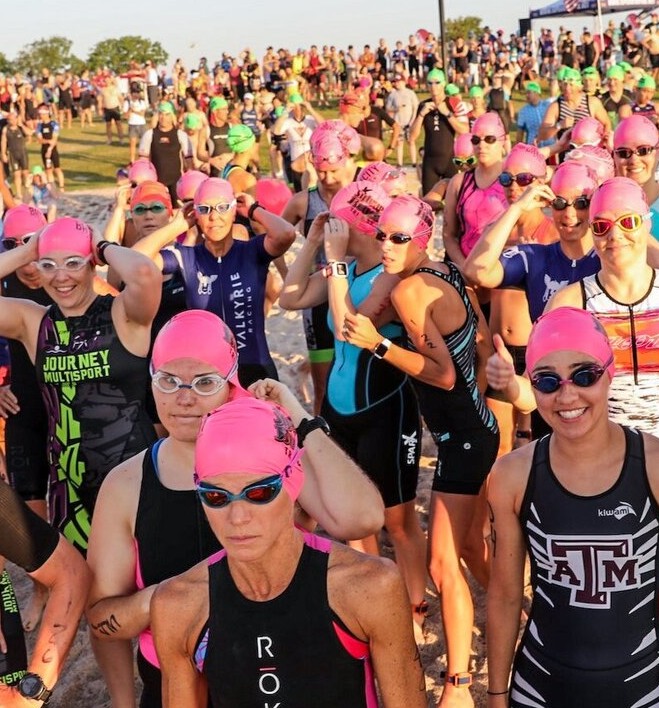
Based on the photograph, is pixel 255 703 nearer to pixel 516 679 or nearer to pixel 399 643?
pixel 399 643

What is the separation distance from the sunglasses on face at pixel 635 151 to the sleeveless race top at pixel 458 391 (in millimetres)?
2191

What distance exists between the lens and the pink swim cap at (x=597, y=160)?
5.09 metres

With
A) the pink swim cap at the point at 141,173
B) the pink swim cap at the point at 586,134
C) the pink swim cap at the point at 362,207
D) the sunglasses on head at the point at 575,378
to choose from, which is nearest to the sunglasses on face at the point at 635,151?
the pink swim cap at the point at 586,134

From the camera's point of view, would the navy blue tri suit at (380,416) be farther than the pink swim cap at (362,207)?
No

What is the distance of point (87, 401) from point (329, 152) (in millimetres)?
2848

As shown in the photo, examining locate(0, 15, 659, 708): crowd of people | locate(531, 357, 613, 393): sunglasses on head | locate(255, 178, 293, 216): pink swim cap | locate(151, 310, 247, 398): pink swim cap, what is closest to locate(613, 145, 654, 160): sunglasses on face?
locate(0, 15, 659, 708): crowd of people

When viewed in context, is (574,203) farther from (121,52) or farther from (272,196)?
(121,52)

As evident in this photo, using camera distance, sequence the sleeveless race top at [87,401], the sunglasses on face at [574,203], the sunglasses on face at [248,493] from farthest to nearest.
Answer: the sunglasses on face at [574,203] < the sleeveless race top at [87,401] < the sunglasses on face at [248,493]

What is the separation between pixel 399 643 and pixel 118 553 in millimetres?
941

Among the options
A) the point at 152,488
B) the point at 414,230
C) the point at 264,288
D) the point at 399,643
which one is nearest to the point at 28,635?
the point at 264,288

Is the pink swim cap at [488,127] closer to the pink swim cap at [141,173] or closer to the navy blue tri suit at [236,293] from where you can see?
the navy blue tri suit at [236,293]

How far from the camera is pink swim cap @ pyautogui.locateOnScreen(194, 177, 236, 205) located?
518 cm

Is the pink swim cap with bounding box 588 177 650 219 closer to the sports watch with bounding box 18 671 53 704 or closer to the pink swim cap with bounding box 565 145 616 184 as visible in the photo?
the pink swim cap with bounding box 565 145 616 184

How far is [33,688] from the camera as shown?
7.75 ft
